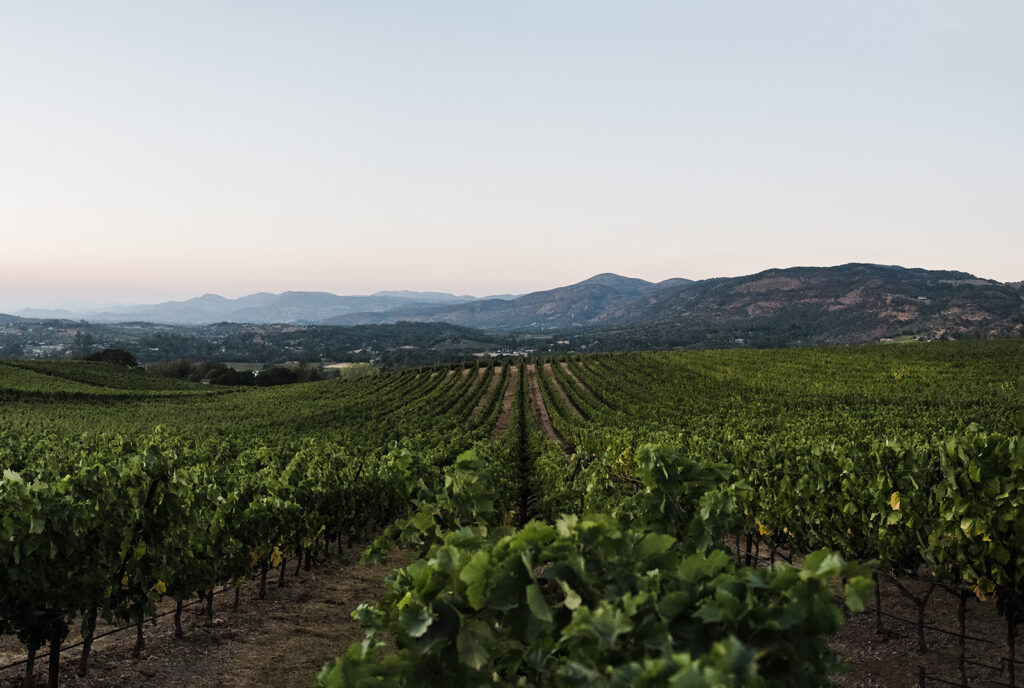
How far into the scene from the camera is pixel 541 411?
59750 mm

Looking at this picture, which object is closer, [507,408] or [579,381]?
[507,408]

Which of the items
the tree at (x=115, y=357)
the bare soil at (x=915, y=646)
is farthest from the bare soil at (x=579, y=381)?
the tree at (x=115, y=357)

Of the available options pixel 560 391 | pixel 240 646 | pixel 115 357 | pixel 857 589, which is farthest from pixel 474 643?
pixel 115 357

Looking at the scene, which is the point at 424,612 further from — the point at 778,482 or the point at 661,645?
the point at 778,482

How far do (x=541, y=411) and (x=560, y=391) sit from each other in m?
10.9

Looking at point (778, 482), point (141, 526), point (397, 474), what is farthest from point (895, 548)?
point (141, 526)

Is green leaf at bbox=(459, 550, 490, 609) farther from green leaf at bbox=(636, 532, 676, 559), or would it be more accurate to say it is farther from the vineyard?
green leaf at bbox=(636, 532, 676, 559)

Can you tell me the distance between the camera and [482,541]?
126 inches

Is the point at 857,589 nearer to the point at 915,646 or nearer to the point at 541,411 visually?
the point at 915,646

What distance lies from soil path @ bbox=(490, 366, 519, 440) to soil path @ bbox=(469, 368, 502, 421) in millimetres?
1714

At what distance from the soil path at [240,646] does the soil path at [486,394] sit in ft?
128

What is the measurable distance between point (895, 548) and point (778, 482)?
161 inches

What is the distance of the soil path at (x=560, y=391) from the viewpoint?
57.3m

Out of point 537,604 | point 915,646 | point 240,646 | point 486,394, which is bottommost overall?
point 486,394
